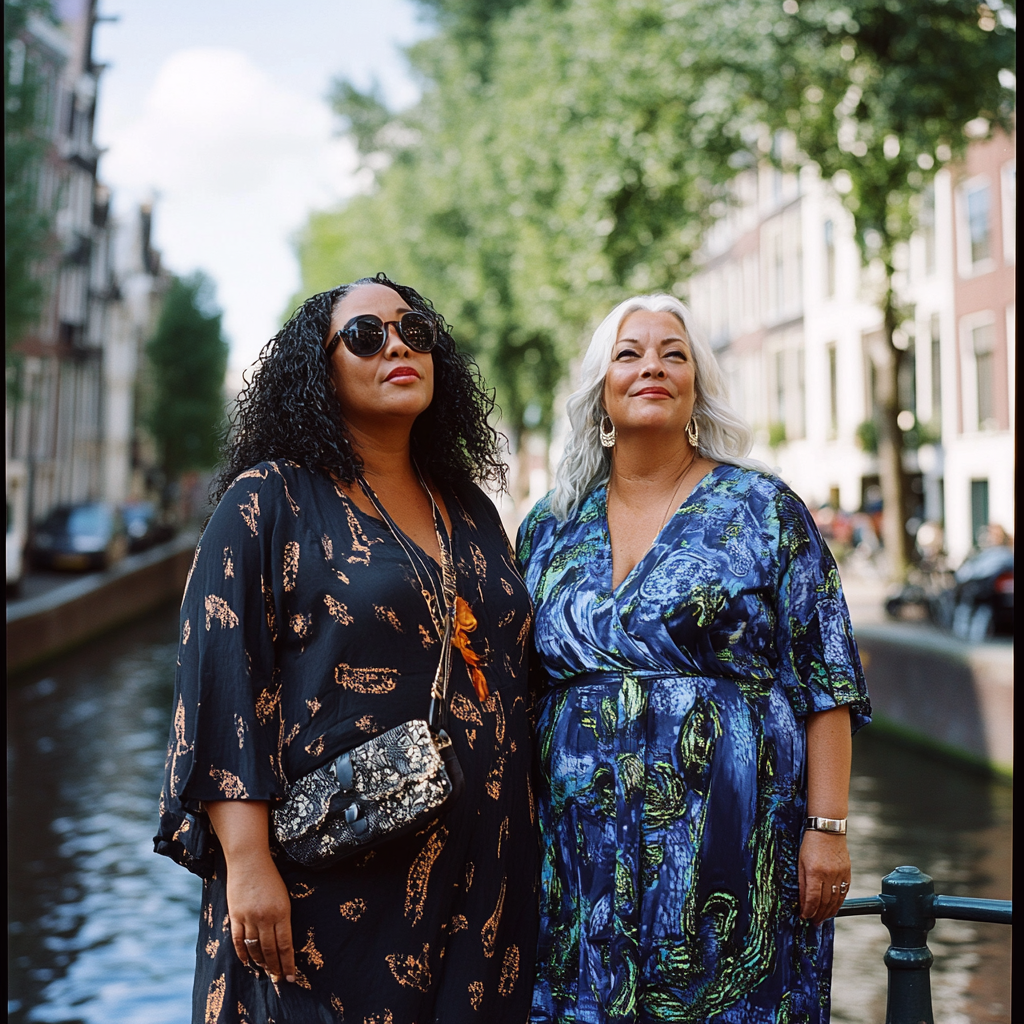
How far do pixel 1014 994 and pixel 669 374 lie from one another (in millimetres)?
1487

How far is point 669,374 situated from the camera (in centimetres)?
274

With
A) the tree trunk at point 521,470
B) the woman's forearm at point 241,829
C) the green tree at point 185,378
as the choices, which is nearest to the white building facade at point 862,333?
the tree trunk at point 521,470

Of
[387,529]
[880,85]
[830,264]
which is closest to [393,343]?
[387,529]

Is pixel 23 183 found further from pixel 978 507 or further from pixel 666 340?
pixel 978 507

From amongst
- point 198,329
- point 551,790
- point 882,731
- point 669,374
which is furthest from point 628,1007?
point 198,329

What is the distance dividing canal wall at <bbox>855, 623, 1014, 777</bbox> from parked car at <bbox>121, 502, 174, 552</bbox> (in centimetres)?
2396

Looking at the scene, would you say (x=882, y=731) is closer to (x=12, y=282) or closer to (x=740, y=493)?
(x=740, y=493)

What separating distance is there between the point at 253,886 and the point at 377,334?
1006 mm

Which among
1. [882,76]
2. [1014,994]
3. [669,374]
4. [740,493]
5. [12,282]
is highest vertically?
[882,76]

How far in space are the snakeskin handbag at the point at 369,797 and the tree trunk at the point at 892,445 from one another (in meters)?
14.1

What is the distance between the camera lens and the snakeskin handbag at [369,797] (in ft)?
6.99

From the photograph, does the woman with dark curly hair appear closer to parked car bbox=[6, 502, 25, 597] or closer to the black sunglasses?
the black sunglasses

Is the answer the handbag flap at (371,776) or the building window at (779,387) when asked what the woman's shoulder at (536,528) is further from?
the building window at (779,387)

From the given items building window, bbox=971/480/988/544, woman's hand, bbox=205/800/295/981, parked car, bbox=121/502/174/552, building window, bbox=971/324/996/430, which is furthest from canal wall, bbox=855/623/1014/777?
parked car, bbox=121/502/174/552
